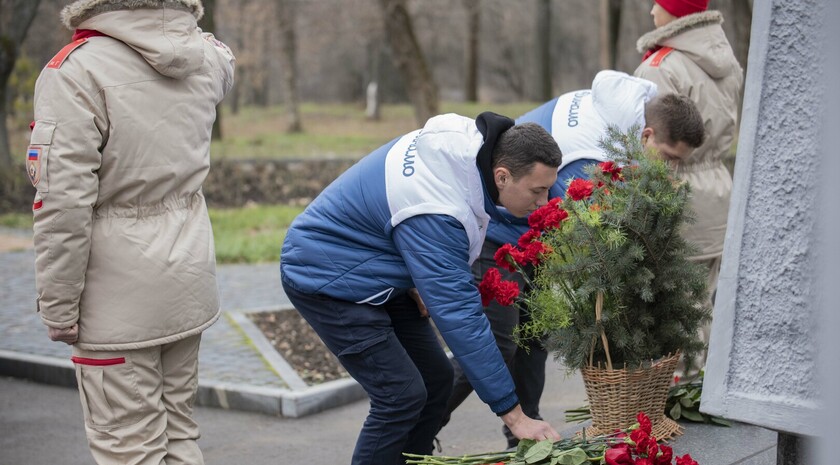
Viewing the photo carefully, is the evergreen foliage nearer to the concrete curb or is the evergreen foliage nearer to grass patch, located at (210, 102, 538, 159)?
the concrete curb

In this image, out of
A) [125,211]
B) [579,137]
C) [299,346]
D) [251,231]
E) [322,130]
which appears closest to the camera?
[125,211]

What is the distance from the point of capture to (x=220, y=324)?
8.16m

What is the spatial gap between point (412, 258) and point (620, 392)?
39.0 inches

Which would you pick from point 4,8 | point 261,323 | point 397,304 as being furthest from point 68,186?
point 4,8

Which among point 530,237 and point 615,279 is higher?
point 530,237

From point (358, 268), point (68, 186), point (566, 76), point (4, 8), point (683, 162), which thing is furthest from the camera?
point (566, 76)

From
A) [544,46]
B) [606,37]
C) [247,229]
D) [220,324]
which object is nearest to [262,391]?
[220,324]

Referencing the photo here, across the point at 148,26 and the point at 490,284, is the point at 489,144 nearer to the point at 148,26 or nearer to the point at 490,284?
the point at 490,284

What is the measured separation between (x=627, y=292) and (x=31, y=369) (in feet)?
15.4

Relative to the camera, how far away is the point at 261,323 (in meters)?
8.06

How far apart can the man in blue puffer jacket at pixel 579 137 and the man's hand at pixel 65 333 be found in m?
1.72

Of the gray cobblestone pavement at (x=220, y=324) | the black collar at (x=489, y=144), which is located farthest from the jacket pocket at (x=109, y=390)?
the gray cobblestone pavement at (x=220, y=324)

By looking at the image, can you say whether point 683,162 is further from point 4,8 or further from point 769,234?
point 4,8

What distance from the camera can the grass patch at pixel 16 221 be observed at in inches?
549
